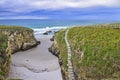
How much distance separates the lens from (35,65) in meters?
53.2

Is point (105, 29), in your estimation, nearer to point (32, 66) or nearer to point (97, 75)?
point (32, 66)

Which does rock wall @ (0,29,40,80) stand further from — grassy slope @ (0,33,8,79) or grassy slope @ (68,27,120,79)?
grassy slope @ (68,27,120,79)

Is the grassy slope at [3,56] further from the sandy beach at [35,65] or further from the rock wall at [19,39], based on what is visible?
the rock wall at [19,39]

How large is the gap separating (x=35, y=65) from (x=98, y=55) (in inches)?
720

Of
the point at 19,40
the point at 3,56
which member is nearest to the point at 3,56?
the point at 3,56

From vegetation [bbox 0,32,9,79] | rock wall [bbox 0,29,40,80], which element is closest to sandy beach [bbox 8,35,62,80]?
rock wall [bbox 0,29,40,80]

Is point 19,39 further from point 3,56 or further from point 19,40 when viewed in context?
point 3,56

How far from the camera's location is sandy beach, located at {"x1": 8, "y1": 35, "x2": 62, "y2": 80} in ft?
148

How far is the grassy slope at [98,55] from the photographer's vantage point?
34.7 metres

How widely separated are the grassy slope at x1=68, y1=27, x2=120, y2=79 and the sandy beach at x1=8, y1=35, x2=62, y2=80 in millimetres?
5828

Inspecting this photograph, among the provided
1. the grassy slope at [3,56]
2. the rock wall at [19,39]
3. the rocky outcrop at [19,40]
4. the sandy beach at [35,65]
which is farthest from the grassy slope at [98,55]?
the rocky outcrop at [19,40]

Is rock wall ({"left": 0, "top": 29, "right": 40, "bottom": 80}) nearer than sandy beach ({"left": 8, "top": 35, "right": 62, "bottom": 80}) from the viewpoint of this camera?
No

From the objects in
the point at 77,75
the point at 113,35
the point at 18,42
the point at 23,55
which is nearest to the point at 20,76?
the point at 77,75

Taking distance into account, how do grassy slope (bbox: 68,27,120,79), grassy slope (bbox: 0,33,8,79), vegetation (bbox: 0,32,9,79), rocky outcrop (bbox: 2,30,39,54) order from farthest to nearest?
rocky outcrop (bbox: 2,30,39,54), vegetation (bbox: 0,32,9,79), grassy slope (bbox: 0,33,8,79), grassy slope (bbox: 68,27,120,79)
